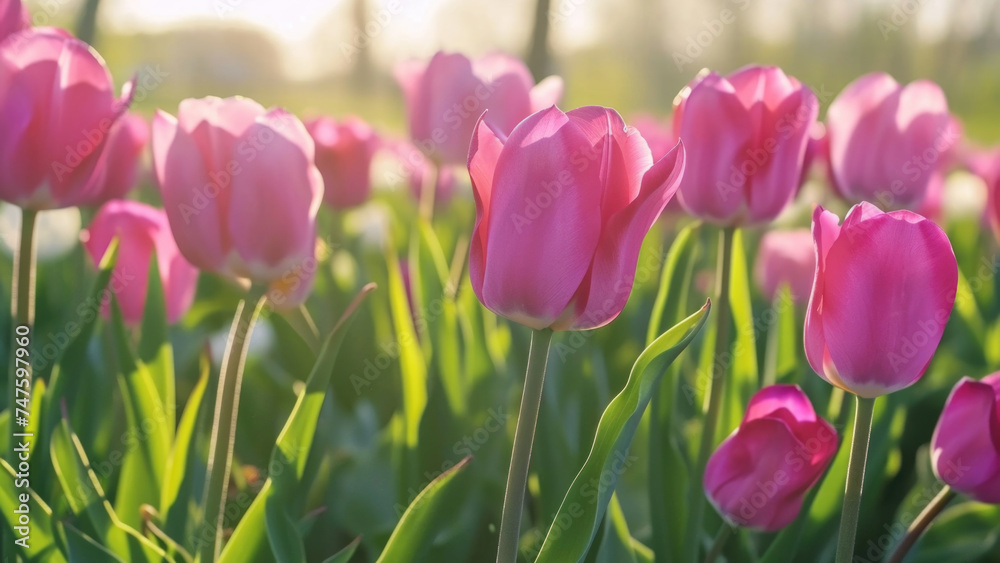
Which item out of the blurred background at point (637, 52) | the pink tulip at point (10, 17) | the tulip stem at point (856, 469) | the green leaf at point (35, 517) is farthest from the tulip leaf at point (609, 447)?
the blurred background at point (637, 52)

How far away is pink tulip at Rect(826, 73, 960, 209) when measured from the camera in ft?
4.11

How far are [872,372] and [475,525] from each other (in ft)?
1.94

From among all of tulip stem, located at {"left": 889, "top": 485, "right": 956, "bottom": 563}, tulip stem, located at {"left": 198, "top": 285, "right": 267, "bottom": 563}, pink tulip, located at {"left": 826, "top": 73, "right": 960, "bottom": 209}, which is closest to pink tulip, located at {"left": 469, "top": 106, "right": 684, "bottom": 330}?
tulip stem, located at {"left": 198, "top": 285, "right": 267, "bottom": 563}

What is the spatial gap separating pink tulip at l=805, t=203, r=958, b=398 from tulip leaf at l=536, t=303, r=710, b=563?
11 centimetres

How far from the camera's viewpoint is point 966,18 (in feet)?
37.2

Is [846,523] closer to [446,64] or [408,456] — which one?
[408,456]

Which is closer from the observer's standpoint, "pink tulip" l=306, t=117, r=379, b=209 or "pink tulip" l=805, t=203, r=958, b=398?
"pink tulip" l=805, t=203, r=958, b=398

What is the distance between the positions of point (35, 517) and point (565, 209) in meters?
0.64

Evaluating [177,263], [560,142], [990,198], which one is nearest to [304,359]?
[177,263]

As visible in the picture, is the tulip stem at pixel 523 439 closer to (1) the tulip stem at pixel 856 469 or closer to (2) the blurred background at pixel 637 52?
(1) the tulip stem at pixel 856 469

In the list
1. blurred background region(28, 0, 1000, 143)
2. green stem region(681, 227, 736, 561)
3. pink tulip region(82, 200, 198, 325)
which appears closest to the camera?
green stem region(681, 227, 736, 561)

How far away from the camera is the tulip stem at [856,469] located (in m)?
0.68

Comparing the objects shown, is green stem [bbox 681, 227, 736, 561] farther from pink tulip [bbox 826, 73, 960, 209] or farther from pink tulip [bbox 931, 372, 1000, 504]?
pink tulip [bbox 826, 73, 960, 209]

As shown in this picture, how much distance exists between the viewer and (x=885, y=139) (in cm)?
125
